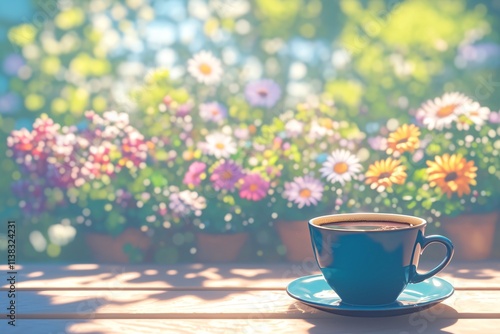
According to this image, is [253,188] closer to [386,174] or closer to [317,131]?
[317,131]

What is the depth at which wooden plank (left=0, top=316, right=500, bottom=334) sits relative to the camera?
78cm

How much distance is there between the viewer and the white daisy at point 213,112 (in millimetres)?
1479

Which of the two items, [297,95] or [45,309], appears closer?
[45,309]

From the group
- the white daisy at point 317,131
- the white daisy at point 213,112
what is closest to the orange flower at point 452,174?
the white daisy at point 317,131

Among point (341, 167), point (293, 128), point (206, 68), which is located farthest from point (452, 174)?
point (206, 68)

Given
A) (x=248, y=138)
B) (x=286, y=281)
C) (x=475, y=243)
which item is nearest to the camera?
(x=286, y=281)

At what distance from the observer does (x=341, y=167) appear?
4.74 feet

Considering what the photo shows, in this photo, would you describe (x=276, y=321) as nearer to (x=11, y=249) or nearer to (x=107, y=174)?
(x=107, y=174)

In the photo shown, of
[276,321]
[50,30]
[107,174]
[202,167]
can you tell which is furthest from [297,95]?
A: [276,321]

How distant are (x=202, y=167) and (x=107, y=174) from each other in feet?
0.76

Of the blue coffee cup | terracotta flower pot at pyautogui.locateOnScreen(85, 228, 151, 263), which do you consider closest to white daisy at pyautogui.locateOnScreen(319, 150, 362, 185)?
terracotta flower pot at pyautogui.locateOnScreen(85, 228, 151, 263)

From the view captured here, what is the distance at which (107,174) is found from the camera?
1.45 meters

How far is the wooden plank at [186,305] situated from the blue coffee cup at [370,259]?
0.24ft

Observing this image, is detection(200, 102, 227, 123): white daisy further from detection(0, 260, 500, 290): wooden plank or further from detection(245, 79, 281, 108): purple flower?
detection(0, 260, 500, 290): wooden plank
